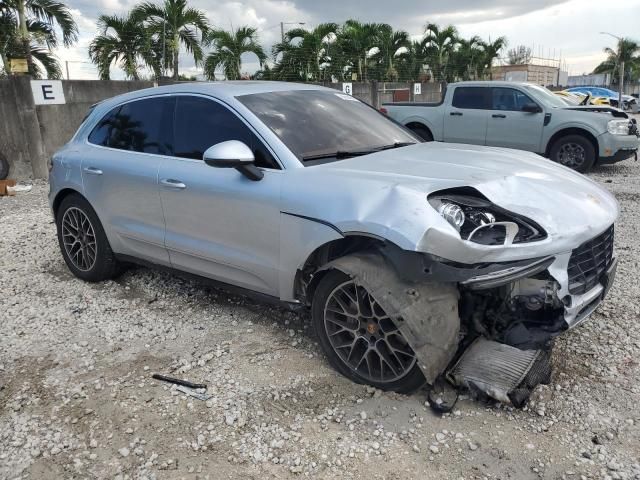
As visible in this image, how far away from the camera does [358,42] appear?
80.2ft

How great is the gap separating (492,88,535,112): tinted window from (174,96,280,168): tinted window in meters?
8.19

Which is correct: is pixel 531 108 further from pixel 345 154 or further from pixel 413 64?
pixel 413 64

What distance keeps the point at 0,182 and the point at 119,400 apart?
8.27 meters

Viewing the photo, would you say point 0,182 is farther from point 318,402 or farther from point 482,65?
point 482,65

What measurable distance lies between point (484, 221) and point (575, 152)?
8336 mm

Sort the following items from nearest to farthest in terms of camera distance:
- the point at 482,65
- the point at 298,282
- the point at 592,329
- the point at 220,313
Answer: the point at 298,282 → the point at 592,329 → the point at 220,313 → the point at 482,65

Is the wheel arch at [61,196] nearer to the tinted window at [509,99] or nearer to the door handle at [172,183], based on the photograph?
the door handle at [172,183]

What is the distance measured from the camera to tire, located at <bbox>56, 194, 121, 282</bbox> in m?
4.67

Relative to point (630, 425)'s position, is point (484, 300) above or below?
above

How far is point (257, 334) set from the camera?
12.4ft

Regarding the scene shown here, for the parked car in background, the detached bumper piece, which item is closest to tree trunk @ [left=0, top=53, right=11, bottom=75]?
the detached bumper piece

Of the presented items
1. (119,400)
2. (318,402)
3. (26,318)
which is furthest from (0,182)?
(318,402)

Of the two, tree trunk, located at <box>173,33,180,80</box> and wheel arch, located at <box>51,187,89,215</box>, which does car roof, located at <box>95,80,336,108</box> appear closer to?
wheel arch, located at <box>51,187,89,215</box>

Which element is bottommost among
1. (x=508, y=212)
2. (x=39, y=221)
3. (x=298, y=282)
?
(x=39, y=221)
